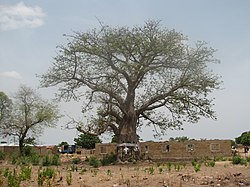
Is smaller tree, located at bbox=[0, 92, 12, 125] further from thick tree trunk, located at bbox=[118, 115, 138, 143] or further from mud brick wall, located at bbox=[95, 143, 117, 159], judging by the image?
thick tree trunk, located at bbox=[118, 115, 138, 143]

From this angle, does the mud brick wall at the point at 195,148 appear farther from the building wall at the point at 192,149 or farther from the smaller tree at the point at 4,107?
the smaller tree at the point at 4,107

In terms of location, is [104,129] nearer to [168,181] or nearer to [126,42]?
[126,42]

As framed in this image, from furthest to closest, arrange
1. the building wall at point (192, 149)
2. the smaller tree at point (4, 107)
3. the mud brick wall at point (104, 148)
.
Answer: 1. the smaller tree at point (4, 107)
2. the mud brick wall at point (104, 148)
3. the building wall at point (192, 149)

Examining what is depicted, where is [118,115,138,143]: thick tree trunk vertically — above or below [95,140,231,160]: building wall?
above

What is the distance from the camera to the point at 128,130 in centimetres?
2655

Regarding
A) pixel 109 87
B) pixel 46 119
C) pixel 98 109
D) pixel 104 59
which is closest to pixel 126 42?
pixel 104 59

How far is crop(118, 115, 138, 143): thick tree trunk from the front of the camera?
2648cm

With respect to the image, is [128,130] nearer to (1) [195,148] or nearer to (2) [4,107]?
(1) [195,148]

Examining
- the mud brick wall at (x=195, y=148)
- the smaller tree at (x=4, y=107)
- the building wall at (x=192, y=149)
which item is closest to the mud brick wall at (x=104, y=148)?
the building wall at (x=192, y=149)

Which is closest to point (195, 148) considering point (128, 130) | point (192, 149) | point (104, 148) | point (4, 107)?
point (192, 149)

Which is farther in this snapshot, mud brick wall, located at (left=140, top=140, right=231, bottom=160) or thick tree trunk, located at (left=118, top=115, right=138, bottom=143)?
mud brick wall, located at (left=140, top=140, right=231, bottom=160)

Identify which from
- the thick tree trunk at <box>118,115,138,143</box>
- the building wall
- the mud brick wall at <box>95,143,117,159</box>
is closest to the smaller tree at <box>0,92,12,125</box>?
the mud brick wall at <box>95,143,117,159</box>

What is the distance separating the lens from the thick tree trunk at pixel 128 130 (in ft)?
86.9

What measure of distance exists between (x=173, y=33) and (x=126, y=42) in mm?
3246
